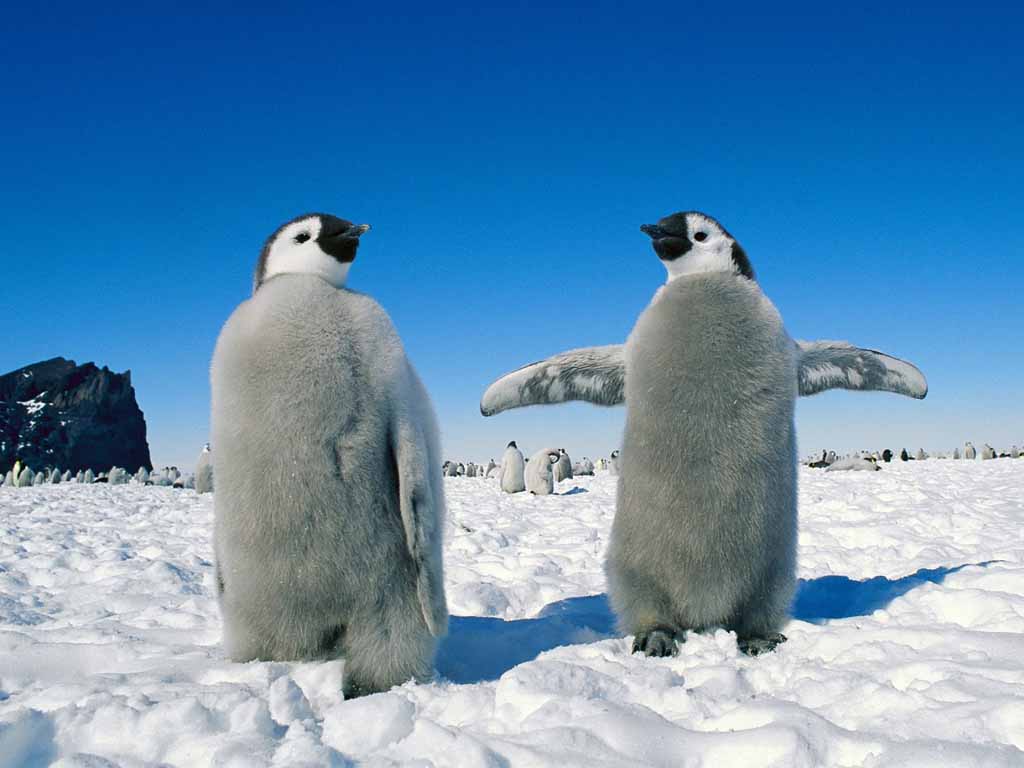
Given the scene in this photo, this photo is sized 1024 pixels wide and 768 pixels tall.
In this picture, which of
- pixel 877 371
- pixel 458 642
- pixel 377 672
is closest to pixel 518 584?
pixel 458 642

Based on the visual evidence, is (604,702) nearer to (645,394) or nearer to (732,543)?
(732,543)

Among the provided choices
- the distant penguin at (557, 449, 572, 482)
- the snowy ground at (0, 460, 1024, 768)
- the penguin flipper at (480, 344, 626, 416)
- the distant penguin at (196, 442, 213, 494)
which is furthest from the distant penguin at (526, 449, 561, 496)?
the penguin flipper at (480, 344, 626, 416)

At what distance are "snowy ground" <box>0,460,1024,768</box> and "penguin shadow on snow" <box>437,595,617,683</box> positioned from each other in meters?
0.02

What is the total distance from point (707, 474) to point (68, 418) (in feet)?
234

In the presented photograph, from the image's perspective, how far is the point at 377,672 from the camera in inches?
111

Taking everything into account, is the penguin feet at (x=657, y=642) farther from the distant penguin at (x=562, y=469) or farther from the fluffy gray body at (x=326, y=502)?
the distant penguin at (x=562, y=469)

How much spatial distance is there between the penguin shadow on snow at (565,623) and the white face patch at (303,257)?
5.65ft

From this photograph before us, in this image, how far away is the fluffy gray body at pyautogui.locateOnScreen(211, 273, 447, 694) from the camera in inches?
112

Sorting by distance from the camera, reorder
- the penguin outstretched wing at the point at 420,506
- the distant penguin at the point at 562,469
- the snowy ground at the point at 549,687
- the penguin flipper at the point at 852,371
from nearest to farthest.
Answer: the snowy ground at the point at 549,687, the penguin outstretched wing at the point at 420,506, the penguin flipper at the point at 852,371, the distant penguin at the point at 562,469

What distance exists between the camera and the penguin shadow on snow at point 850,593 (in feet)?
13.0

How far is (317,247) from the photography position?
3225mm

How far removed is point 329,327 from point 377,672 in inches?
51.4

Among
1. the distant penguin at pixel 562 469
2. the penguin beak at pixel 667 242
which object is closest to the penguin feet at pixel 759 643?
the penguin beak at pixel 667 242

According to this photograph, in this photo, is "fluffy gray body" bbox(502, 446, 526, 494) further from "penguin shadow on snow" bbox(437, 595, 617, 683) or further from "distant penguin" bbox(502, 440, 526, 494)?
"penguin shadow on snow" bbox(437, 595, 617, 683)
